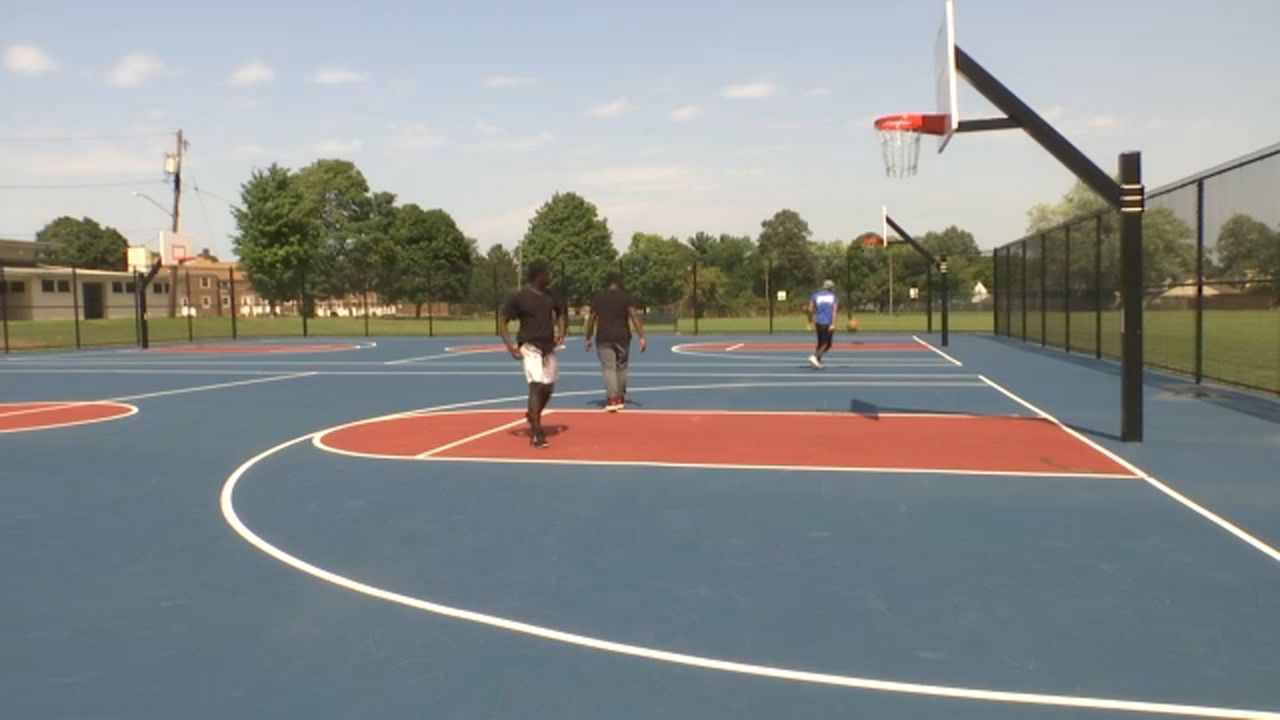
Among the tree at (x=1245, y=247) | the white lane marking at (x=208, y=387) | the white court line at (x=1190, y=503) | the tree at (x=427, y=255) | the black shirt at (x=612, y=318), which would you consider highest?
the tree at (x=427, y=255)

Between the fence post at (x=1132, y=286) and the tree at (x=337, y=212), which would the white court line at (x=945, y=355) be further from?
the tree at (x=337, y=212)

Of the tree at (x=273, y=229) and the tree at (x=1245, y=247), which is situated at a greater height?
the tree at (x=273, y=229)

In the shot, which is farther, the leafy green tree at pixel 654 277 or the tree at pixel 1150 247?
the leafy green tree at pixel 654 277

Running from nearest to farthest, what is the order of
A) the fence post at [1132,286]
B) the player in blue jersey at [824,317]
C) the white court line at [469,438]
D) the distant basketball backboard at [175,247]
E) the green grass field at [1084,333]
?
the white court line at [469,438], the fence post at [1132,286], the player in blue jersey at [824,317], the green grass field at [1084,333], the distant basketball backboard at [175,247]

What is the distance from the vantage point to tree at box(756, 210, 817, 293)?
129m

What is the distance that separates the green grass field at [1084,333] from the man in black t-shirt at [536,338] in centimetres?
1154

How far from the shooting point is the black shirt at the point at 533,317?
9877 mm

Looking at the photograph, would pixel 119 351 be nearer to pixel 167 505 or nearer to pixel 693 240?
pixel 167 505

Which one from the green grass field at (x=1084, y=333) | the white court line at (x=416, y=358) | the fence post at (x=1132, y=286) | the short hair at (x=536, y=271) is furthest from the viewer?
the white court line at (x=416, y=358)

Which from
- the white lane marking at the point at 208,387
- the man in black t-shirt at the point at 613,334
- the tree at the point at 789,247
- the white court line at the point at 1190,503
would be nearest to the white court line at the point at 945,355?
the white court line at the point at 1190,503

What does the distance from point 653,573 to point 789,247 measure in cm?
13041

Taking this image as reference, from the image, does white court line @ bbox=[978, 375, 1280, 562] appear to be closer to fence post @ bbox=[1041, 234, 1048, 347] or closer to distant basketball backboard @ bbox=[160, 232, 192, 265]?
fence post @ bbox=[1041, 234, 1048, 347]

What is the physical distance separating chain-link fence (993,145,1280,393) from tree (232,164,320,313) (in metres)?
45.3

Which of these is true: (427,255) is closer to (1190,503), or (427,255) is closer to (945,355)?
(945,355)
